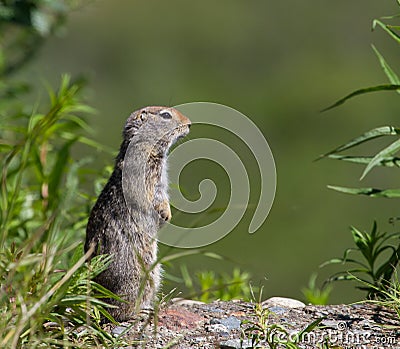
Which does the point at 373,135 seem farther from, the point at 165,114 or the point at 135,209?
the point at 135,209

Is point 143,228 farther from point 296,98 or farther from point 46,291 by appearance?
point 296,98

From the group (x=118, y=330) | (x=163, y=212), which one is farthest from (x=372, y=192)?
(x=118, y=330)

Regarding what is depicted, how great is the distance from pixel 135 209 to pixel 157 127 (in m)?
0.52

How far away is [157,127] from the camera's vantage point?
4492 mm

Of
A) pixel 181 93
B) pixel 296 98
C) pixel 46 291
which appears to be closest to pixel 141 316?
pixel 46 291

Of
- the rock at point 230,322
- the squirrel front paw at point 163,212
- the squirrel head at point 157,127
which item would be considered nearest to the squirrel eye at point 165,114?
the squirrel head at point 157,127

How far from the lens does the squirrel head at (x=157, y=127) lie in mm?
4449

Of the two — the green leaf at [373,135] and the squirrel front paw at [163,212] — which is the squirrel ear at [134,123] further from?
the green leaf at [373,135]

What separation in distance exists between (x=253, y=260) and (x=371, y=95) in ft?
14.8

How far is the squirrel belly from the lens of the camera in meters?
4.02

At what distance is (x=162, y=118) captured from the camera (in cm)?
452

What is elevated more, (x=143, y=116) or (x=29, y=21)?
(x=29, y=21)

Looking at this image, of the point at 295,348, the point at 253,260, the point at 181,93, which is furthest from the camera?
the point at 181,93

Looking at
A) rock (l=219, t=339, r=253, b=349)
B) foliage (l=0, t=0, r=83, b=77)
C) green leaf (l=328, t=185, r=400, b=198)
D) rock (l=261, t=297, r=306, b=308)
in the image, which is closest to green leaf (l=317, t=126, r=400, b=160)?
green leaf (l=328, t=185, r=400, b=198)
